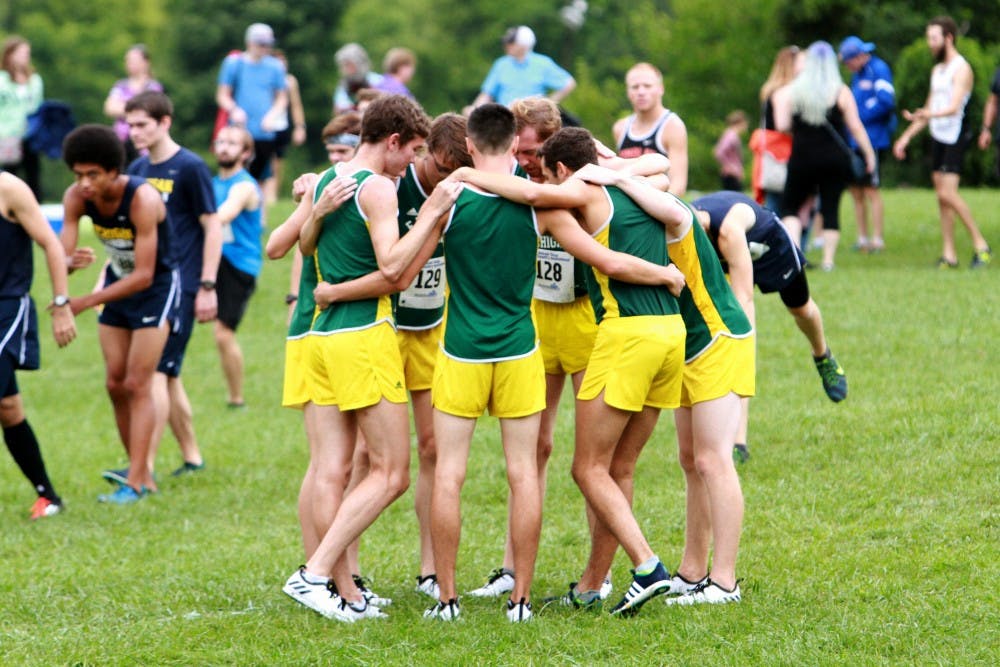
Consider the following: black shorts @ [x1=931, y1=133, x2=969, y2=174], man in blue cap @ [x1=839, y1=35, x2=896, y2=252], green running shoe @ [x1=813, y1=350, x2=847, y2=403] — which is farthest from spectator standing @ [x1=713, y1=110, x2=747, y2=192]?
green running shoe @ [x1=813, y1=350, x2=847, y2=403]

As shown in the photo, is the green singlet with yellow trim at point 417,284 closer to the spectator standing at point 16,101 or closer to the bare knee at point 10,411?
the bare knee at point 10,411

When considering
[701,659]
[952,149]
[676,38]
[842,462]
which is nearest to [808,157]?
[952,149]

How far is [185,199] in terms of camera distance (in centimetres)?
1002

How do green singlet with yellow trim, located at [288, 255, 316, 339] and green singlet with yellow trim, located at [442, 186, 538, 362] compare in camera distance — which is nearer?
green singlet with yellow trim, located at [442, 186, 538, 362]

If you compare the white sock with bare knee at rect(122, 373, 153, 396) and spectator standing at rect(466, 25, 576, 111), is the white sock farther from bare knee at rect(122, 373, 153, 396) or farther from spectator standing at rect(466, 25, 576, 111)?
spectator standing at rect(466, 25, 576, 111)

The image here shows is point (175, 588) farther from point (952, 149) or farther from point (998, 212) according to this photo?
point (998, 212)

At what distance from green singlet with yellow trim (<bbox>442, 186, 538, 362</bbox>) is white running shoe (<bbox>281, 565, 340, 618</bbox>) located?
1.16 metres

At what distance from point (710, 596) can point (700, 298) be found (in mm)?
1319

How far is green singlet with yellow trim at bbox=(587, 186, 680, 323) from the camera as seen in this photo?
19.9ft

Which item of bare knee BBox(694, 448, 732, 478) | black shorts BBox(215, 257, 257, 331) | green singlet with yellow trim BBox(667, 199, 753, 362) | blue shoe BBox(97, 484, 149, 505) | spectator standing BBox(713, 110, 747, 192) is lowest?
spectator standing BBox(713, 110, 747, 192)

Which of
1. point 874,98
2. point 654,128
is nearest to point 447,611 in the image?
point 654,128

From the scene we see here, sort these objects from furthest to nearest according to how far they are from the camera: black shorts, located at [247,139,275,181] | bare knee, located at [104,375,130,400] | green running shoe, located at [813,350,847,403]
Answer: black shorts, located at [247,139,275,181] < bare knee, located at [104,375,130,400] < green running shoe, located at [813,350,847,403]

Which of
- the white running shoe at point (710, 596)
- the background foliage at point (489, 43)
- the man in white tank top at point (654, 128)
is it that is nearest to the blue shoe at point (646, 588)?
the white running shoe at point (710, 596)

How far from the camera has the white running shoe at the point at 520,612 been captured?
6.05 meters
